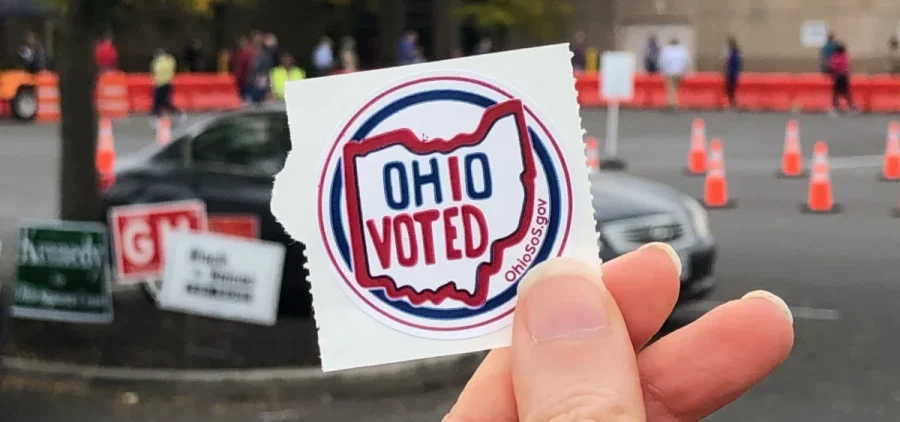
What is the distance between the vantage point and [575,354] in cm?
149

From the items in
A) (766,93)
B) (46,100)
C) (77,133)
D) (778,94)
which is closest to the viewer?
(77,133)

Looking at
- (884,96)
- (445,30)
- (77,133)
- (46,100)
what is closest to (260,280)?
(77,133)

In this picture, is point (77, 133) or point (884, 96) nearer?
point (77, 133)

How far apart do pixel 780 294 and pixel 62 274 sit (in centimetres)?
537

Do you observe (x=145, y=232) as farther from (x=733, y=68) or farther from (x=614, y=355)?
(x=733, y=68)

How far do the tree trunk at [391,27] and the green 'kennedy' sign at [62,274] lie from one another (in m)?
25.1

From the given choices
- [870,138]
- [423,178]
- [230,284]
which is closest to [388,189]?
[423,178]

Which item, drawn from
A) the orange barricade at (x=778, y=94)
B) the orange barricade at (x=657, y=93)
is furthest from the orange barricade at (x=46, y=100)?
the orange barricade at (x=778, y=94)

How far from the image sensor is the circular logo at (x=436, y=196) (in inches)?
56.7

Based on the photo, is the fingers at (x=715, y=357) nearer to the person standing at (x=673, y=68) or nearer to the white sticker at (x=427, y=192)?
the white sticker at (x=427, y=192)

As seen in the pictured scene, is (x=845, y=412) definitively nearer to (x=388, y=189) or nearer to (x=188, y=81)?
(x=388, y=189)

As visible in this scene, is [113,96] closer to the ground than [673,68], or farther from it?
closer to the ground

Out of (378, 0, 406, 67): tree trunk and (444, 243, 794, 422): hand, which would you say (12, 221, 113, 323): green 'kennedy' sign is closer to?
(444, 243, 794, 422): hand

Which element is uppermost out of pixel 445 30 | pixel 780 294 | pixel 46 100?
pixel 445 30
